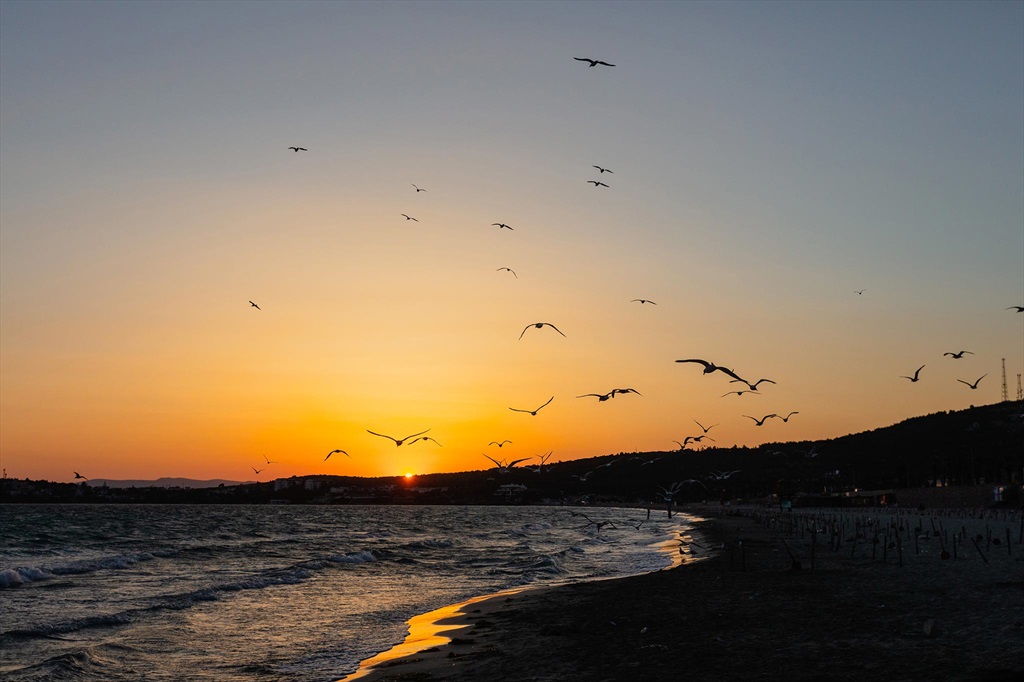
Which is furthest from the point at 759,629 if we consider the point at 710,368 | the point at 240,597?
the point at 240,597

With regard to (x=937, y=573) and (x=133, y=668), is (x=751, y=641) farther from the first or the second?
(x=133, y=668)

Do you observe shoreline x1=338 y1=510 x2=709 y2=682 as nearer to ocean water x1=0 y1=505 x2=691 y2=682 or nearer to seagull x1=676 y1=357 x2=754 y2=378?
ocean water x1=0 y1=505 x2=691 y2=682

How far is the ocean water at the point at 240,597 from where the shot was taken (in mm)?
24391

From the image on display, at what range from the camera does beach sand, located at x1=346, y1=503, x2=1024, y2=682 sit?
53.8 ft

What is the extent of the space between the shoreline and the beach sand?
112 mm

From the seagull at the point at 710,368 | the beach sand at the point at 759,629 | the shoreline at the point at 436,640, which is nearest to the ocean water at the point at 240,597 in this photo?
the shoreline at the point at 436,640

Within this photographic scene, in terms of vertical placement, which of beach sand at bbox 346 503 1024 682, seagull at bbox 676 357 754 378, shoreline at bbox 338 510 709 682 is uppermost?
seagull at bbox 676 357 754 378

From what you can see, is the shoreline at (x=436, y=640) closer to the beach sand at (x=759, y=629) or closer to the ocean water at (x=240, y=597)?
the beach sand at (x=759, y=629)

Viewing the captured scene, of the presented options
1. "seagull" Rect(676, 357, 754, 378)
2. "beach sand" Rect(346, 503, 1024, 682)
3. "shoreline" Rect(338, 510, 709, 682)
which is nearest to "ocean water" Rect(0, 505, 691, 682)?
"shoreline" Rect(338, 510, 709, 682)

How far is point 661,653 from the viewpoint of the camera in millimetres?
19109

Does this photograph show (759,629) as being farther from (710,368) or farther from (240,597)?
(240,597)

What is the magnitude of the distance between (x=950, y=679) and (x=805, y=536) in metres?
54.4

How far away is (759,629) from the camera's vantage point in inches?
825

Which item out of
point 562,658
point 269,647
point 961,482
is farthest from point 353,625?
point 961,482
